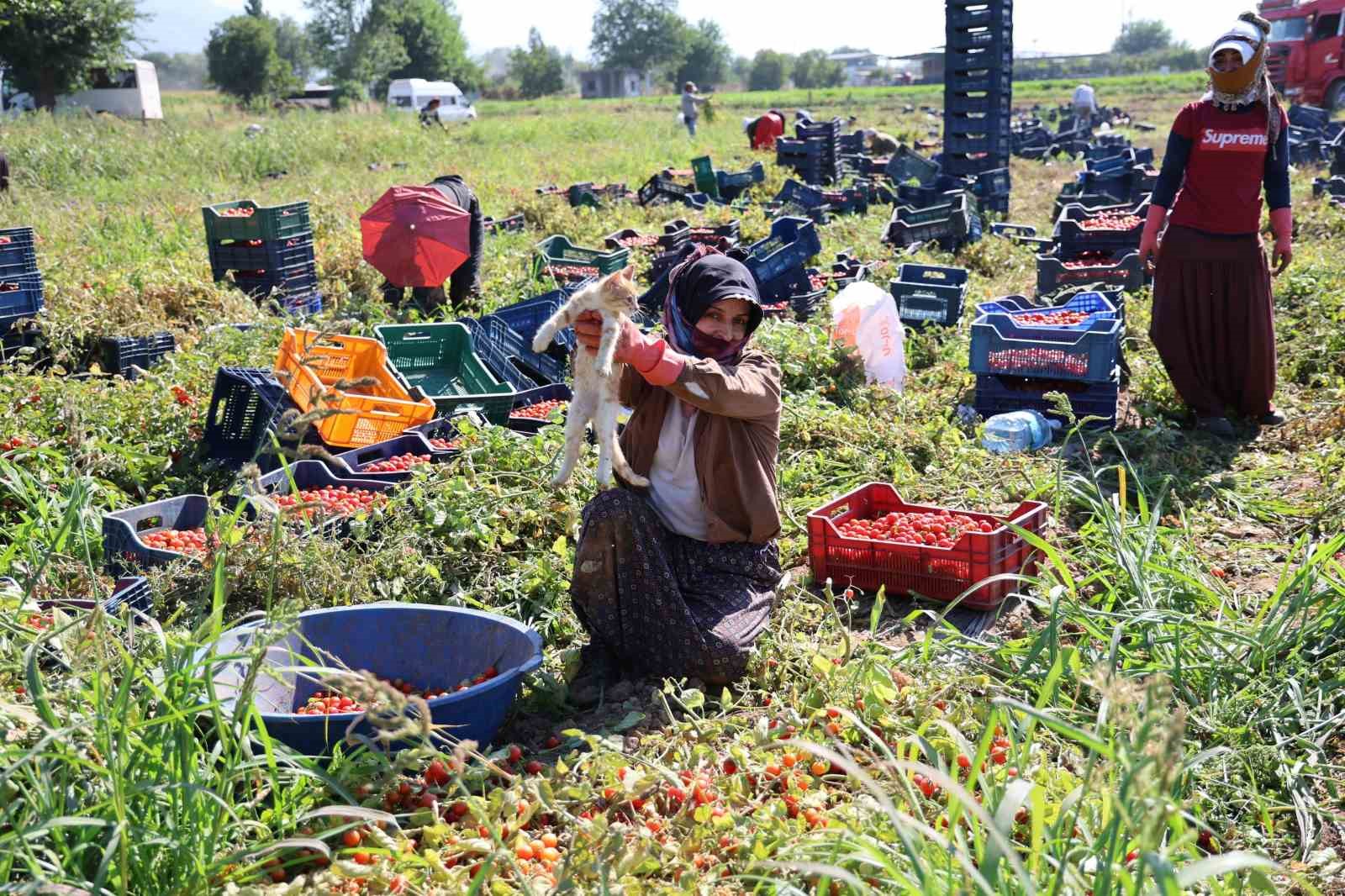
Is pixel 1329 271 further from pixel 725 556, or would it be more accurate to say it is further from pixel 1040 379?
pixel 725 556

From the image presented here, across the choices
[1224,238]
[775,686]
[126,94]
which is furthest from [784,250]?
[126,94]

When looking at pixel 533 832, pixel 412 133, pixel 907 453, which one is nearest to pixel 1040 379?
pixel 907 453

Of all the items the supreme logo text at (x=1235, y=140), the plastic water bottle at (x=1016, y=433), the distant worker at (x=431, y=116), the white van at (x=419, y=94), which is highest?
the white van at (x=419, y=94)

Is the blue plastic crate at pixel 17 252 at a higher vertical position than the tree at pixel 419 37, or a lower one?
lower

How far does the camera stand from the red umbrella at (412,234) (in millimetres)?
7156

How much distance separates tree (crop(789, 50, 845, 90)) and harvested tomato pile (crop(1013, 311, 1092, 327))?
3511 inches

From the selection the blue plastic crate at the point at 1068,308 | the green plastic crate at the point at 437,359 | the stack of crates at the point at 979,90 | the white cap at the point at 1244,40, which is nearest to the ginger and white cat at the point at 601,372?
the green plastic crate at the point at 437,359

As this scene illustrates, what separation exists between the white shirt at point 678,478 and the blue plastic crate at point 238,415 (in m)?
2.37

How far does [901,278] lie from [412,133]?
645 inches

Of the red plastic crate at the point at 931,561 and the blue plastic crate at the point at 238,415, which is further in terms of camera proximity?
the blue plastic crate at the point at 238,415

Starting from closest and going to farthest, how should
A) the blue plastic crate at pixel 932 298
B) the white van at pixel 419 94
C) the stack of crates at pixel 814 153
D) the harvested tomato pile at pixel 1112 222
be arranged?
the blue plastic crate at pixel 932 298 → the harvested tomato pile at pixel 1112 222 → the stack of crates at pixel 814 153 → the white van at pixel 419 94

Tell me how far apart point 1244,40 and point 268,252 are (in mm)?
5915

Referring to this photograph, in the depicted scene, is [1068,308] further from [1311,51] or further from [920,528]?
[1311,51]

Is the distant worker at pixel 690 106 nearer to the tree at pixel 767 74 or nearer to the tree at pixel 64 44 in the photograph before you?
the tree at pixel 64 44
